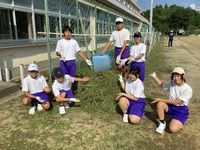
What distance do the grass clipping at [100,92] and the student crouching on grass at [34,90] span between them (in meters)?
0.83

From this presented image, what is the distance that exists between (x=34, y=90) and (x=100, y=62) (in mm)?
1968

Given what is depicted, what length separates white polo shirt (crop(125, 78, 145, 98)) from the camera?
10.7 feet

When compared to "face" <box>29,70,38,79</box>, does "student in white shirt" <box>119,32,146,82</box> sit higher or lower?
higher

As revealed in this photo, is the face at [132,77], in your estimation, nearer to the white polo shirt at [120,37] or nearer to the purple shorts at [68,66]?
the purple shorts at [68,66]

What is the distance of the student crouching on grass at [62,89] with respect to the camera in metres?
3.55

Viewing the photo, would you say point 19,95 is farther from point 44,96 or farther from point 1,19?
point 1,19

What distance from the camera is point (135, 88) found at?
131 inches

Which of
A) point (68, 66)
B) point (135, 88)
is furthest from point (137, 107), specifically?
point (68, 66)

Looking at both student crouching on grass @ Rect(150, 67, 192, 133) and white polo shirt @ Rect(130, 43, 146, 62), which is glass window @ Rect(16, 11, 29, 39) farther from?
student crouching on grass @ Rect(150, 67, 192, 133)

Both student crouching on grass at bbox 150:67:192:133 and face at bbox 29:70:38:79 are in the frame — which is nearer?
student crouching on grass at bbox 150:67:192:133

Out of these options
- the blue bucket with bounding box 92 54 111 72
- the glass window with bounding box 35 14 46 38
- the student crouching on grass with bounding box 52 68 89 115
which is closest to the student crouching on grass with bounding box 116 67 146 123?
the student crouching on grass with bounding box 52 68 89 115

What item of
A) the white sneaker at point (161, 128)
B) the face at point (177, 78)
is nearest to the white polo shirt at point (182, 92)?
the face at point (177, 78)

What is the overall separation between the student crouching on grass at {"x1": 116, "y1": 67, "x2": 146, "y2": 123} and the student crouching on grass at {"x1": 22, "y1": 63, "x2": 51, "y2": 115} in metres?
1.48

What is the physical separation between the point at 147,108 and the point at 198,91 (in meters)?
2.14
